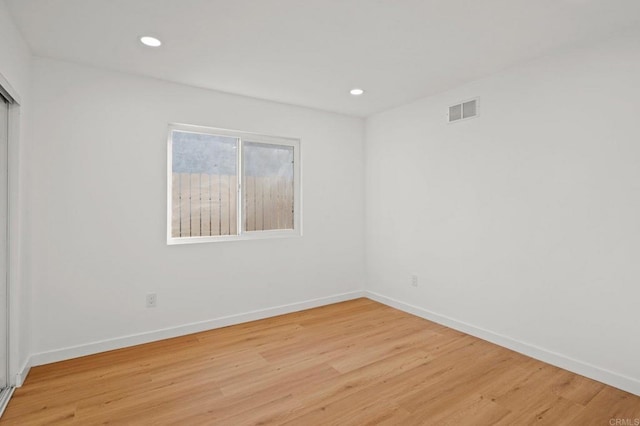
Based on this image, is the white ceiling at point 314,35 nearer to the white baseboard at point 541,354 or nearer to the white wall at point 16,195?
the white wall at point 16,195

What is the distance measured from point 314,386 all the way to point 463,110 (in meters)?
2.94

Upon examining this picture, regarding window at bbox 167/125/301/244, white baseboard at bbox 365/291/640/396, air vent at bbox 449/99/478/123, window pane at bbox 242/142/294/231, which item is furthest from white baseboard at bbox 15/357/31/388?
air vent at bbox 449/99/478/123

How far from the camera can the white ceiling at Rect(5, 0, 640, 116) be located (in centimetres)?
211

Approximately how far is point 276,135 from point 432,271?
2.40 metres

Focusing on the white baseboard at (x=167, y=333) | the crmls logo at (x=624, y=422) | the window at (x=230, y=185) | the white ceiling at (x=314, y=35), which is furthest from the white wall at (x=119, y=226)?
the crmls logo at (x=624, y=422)

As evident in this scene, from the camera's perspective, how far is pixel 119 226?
3076 mm

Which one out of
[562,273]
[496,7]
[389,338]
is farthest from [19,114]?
[562,273]

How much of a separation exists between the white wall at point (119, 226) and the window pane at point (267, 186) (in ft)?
0.78

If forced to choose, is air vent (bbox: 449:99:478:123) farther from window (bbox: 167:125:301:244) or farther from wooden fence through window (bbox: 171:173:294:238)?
wooden fence through window (bbox: 171:173:294:238)

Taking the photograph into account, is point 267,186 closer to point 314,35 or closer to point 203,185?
point 203,185

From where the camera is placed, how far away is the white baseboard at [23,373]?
239cm

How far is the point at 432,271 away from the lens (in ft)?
12.4

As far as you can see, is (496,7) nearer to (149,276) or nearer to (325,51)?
(325,51)

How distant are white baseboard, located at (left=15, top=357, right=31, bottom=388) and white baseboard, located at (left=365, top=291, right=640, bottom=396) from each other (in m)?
3.63
